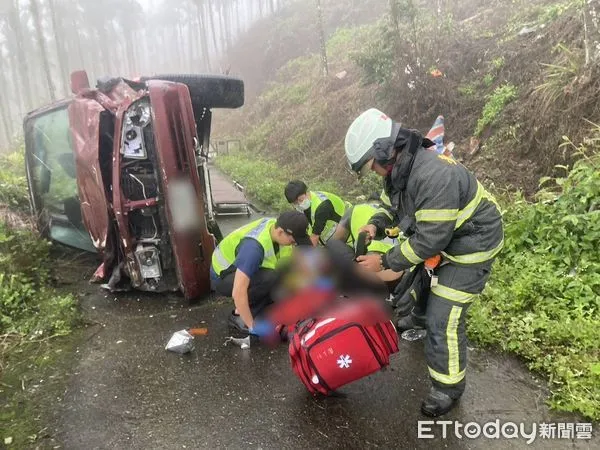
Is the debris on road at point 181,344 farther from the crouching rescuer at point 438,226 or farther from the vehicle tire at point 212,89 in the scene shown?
the vehicle tire at point 212,89

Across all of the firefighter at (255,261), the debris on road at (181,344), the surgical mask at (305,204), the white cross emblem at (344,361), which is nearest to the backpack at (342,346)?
the white cross emblem at (344,361)

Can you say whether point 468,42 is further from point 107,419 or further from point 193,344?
point 107,419

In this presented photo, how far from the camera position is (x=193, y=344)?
10.9ft

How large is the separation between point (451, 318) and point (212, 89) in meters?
4.16

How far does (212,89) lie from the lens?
5289 mm

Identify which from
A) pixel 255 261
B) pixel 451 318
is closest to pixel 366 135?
pixel 451 318

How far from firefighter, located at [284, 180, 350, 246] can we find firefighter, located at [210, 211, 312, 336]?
728mm

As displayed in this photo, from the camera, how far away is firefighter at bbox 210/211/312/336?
2.88 metres

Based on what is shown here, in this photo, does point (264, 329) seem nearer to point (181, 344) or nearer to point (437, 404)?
point (181, 344)

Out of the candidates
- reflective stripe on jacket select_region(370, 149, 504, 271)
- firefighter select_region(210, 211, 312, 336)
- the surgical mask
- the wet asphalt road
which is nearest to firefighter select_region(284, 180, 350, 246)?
the surgical mask

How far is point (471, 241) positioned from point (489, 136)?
14.9 feet

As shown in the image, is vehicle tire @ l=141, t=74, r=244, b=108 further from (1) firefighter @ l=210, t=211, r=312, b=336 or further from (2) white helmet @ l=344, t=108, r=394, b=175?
(2) white helmet @ l=344, t=108, r=394, b=175

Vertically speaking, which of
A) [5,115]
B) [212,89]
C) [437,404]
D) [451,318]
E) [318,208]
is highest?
[212,89]

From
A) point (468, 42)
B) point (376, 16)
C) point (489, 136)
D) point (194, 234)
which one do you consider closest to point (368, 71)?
point (468, 42)
